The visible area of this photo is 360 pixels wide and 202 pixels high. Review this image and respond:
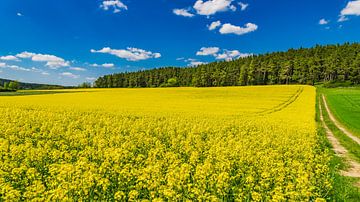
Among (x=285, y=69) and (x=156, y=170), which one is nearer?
(x=156, y=170)

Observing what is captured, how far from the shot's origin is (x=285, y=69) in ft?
367

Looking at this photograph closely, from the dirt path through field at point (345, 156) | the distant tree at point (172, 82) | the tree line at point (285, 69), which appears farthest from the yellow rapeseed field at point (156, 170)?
the distant tree at point (172, 82)

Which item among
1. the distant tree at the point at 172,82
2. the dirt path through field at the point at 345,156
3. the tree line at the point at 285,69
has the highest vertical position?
→ the tree line at the point at 285,69

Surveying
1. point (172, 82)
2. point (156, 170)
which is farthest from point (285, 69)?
point (156, 170)

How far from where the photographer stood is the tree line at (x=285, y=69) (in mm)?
107062

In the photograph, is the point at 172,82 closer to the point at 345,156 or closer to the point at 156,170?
the point at 345,156

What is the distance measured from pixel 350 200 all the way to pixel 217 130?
8.67m

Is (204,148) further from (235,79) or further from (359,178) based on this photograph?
(235,79)

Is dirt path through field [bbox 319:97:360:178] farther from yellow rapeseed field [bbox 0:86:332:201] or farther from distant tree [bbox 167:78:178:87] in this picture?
distant tree [bbox 167:78:178:87]

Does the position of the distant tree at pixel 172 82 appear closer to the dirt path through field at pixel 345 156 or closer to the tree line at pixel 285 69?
the tree line at pixel 285 69

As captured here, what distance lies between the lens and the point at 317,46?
429 ft

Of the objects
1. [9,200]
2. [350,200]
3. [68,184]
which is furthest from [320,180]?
[9,200]

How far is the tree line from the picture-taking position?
351 feet

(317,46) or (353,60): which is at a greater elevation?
(317,46)
